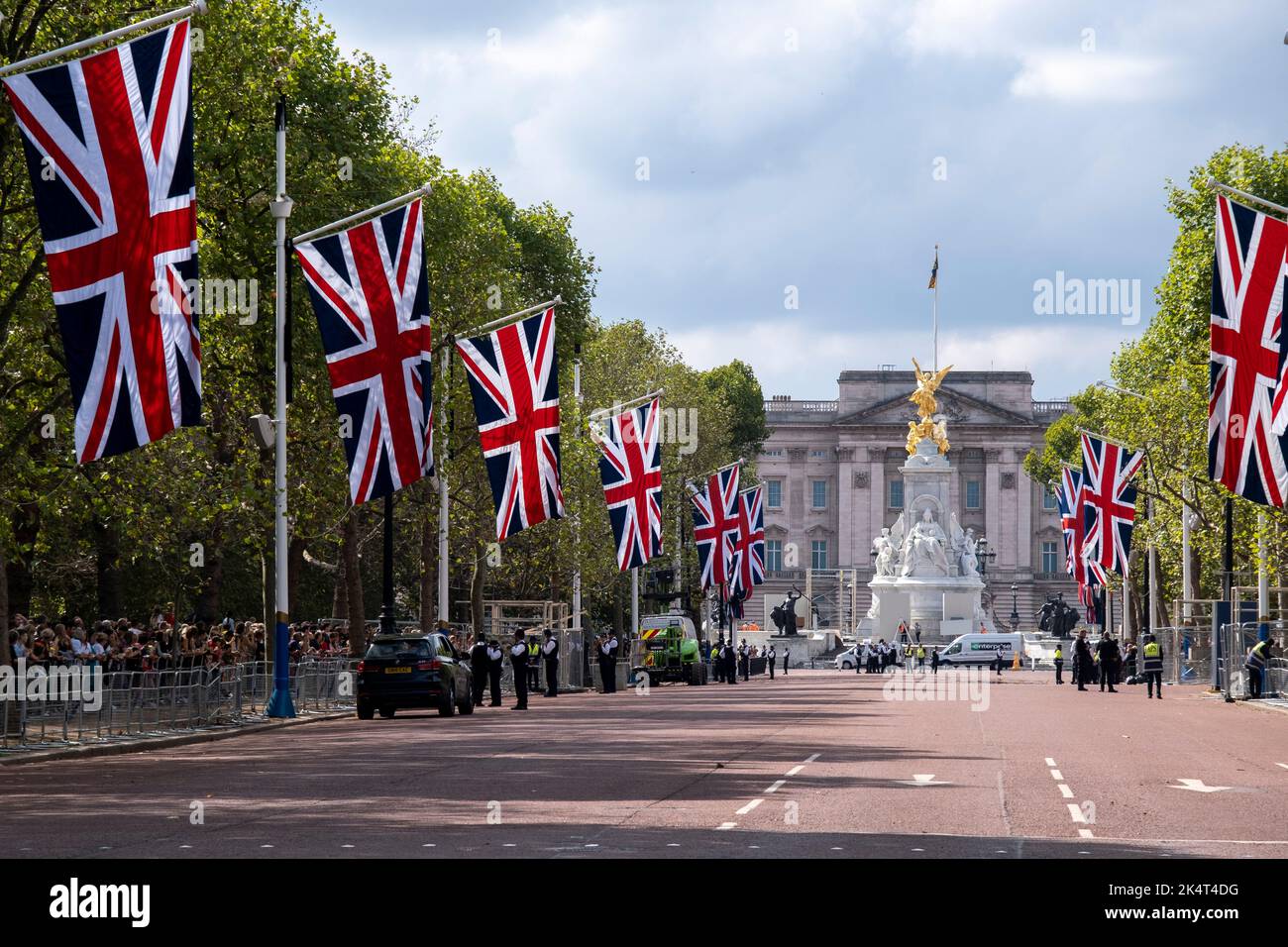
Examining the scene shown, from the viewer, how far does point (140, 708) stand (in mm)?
29156

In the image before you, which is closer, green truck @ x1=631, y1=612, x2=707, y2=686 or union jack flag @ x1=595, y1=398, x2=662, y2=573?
union jack flag @ x1=595, y1=398, x2=662, y2=573

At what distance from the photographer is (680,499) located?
84312mm

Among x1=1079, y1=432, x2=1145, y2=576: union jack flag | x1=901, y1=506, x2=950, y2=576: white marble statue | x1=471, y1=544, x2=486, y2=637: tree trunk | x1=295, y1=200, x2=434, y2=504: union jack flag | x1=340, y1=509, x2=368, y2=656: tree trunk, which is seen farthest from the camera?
x1=901, y1=506, x2=950, y2=576: white marble statue

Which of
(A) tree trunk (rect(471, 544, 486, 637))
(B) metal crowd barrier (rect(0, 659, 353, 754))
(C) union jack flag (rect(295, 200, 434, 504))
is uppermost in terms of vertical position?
(C) union jack flag (rect(295, 200, 434, 504))

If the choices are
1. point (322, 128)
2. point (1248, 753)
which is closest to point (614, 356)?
point (322, 128)

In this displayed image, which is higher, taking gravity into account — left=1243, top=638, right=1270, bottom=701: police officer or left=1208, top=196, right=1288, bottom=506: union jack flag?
left=1208, top=196, right=1288, bottom=506: union jack flag

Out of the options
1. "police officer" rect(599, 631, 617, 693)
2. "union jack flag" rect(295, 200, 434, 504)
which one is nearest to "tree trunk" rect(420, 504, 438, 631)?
"police officer" rect(599, 631, 617, 693)

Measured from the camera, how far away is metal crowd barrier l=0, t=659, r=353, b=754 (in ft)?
89.2

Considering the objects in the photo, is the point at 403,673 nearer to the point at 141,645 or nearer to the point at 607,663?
the point at 141,645

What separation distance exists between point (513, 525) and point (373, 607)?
39301 mm

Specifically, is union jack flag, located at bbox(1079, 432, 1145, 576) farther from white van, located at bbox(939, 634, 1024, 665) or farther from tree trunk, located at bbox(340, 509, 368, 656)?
white van, located at bbox(939, 634, 1024, 665)

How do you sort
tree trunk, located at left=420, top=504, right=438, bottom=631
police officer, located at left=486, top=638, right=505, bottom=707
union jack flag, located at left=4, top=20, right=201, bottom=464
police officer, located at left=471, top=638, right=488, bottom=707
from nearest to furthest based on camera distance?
1. union jack flag, located at left=4, top=20, right=201, bottom=464
2. police officer, located at left=486, top=638, right=505, bottom=707
3. police officer, located at left=471, top=638, right=488, bottom=707
4. tree trunk, located at left=420, top=504, right=438, bottom=631

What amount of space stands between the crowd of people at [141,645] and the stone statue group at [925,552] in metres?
60.8

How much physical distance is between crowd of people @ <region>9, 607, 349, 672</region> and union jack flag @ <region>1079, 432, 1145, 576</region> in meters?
21.8
